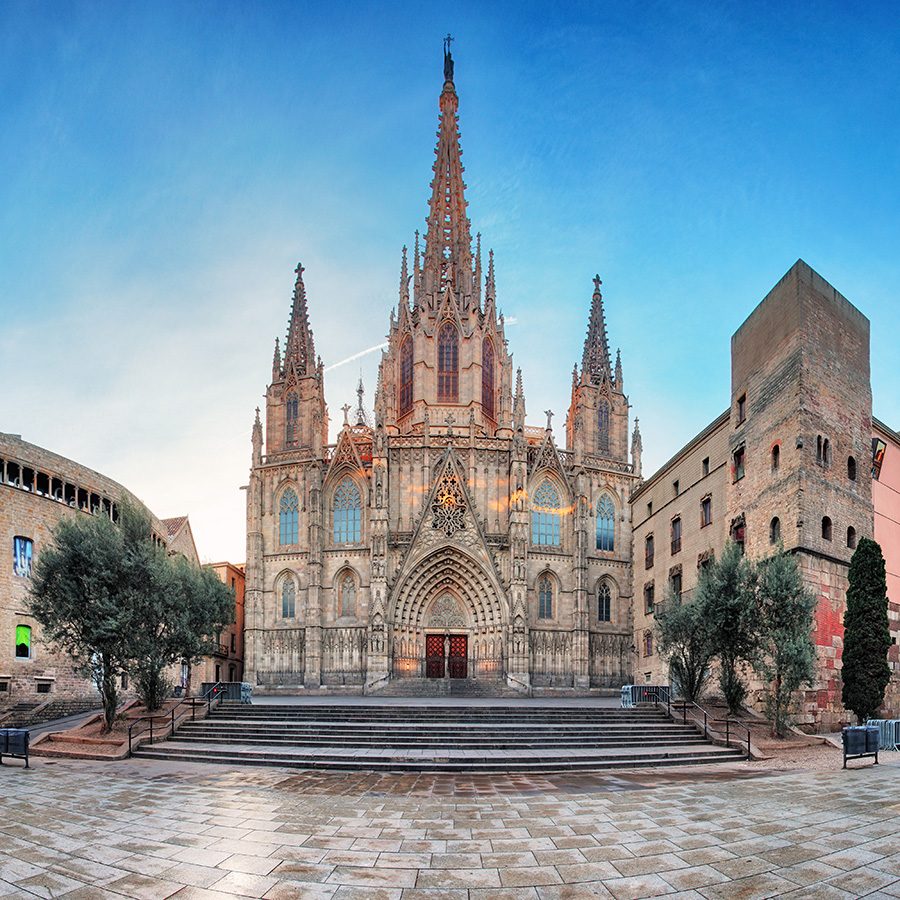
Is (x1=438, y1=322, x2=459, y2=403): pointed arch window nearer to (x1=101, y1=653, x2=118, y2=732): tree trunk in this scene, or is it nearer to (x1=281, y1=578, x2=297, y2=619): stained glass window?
(x1=281, y1=578, x2=297, y2=619): stained glass window

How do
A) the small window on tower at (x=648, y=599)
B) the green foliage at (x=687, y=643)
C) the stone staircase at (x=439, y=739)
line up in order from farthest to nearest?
the small window on tower at (x=648, y=599), the green foliage at (x=687, y=643), the stone staircase at (x=439, y=739)

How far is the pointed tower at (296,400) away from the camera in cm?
4469

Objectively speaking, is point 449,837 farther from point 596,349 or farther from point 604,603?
point 596,349

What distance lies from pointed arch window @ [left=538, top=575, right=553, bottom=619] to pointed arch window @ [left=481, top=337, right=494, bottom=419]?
A: 1199 centimetres

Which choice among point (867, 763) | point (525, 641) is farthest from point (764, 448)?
point (525, 641)

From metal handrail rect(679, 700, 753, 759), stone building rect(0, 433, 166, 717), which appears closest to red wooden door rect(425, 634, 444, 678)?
stone building rect(0, 433, 166, 717)

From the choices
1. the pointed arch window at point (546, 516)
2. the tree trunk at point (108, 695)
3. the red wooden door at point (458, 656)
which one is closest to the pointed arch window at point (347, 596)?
the red wooden door at point (458, 656)

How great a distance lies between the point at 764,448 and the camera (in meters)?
25.1

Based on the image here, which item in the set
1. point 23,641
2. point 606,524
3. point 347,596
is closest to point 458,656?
point 347,596

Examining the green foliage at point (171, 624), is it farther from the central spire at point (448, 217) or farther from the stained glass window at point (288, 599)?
the central spire at point (448, 217)

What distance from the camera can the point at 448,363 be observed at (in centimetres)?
4816

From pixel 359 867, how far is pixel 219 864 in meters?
1.55

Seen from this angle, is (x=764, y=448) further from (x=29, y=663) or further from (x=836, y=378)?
(x=29, y=663)

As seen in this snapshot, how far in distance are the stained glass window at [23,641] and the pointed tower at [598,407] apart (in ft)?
100
